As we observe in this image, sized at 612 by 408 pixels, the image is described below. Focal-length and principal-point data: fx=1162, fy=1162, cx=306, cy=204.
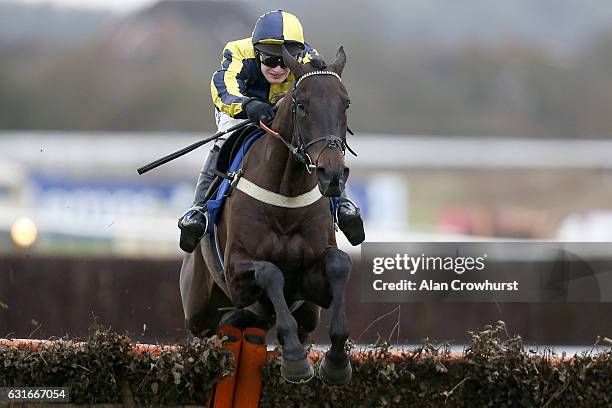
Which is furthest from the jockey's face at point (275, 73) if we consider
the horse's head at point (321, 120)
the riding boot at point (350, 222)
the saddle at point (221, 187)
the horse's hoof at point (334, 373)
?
the horse's hoof at point (334, 373)

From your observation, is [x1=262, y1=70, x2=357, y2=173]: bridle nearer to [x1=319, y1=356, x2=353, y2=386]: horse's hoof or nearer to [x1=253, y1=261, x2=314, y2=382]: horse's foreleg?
[x1=253, y1=261, x2=314, y2=382]: horse's foreleg

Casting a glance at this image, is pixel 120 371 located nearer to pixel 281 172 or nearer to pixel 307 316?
pixel 307 316

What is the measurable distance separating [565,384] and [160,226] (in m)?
8.21

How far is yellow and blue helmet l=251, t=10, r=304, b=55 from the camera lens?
531 cm

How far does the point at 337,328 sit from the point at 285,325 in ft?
0.70

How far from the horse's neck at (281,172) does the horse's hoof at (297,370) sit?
778 mm

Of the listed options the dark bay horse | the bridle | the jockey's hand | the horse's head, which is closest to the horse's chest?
the dark bay horse

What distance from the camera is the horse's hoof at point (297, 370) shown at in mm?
4699

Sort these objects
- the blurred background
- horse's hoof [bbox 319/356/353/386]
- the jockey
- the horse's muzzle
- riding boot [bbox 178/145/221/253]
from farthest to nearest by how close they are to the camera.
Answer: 1. the blurred background
2. riding boot [bbox 178/145/221/253]
3. the jockey
4. horse's hoof [bbox 319/356/353/386]
5. the horse's muzzle

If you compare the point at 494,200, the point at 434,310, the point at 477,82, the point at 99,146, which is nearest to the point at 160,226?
the point at 434,310

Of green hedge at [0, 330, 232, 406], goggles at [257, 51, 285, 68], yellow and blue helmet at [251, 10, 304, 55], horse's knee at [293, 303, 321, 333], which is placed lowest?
green hedge at [0, 330, 232, 406]

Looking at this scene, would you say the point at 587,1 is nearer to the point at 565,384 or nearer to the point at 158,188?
the point at 158,188

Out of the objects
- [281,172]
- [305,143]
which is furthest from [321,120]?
[281,172]

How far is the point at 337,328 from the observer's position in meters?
4.78
